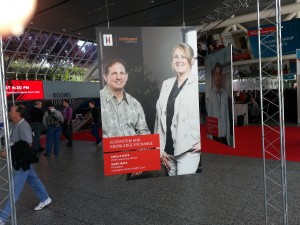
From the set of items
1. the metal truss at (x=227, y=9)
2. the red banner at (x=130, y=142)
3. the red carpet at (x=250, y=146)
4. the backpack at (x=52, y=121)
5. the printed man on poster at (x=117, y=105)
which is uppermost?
the metal truss at (x=227, y=9)

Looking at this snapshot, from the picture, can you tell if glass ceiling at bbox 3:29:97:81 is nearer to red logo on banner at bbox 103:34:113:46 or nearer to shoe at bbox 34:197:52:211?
red logo on banner at bbox 103:34:113:46

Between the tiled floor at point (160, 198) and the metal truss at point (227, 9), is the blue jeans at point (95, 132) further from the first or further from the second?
the metal truss at point (227, 9)

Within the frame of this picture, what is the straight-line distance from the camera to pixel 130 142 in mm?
4512

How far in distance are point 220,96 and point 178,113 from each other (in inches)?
28.5

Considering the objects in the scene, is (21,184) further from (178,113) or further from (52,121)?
(52,121)

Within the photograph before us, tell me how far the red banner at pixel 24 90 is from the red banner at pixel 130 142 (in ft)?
35.2

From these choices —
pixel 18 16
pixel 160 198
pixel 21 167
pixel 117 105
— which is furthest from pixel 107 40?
pixel 18 16

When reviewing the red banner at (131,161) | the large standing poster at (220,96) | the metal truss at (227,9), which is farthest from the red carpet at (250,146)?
the metal truss at (227,9)

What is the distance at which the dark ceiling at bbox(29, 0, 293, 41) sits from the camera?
10.2m

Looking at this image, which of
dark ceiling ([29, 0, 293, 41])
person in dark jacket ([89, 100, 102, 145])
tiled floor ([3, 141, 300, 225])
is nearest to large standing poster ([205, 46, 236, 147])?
tiled floor ([3, 141, 300, 225])

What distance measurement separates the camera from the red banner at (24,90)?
1366 centimetres

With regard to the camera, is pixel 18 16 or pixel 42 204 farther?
pixel 18 16

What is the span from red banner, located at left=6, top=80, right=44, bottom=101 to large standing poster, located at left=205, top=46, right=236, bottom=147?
11.2 m

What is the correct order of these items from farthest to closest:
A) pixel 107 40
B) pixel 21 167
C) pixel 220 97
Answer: pixel 220 97, pixel 107 40, pixel 21 167
